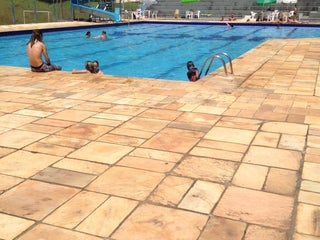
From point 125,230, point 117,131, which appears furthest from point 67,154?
point 125,230

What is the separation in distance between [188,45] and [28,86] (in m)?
11.5

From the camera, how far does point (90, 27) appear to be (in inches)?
934

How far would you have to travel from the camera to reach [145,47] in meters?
17.2

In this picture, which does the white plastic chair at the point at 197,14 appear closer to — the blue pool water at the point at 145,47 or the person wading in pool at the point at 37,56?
the blue pool water at the point at 145,47

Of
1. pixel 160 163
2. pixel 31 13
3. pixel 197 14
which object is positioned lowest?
pixel 160 163

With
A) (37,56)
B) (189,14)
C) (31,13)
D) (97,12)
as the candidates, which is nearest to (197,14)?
(189,14)

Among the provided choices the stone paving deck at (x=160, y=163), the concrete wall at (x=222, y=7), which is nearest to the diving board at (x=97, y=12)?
the concrete wall at (x=222, y=7)

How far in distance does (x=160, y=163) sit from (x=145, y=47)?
14.0 metres

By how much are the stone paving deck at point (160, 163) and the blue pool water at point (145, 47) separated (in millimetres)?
5717

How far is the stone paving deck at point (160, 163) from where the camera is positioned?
8.87 ft

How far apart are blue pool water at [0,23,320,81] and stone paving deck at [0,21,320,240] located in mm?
5717

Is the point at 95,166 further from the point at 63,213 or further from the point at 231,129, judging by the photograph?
the point at 231,129

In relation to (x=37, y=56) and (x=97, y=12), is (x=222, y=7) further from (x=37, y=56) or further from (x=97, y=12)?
(x=37, y=56)

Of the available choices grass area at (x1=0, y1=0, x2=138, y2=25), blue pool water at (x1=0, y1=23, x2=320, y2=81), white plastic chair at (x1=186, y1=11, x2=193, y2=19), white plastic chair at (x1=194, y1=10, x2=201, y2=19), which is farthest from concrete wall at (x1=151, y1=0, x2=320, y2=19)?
grass area at (x1=0, y1=0, x2=138, y2=25)
